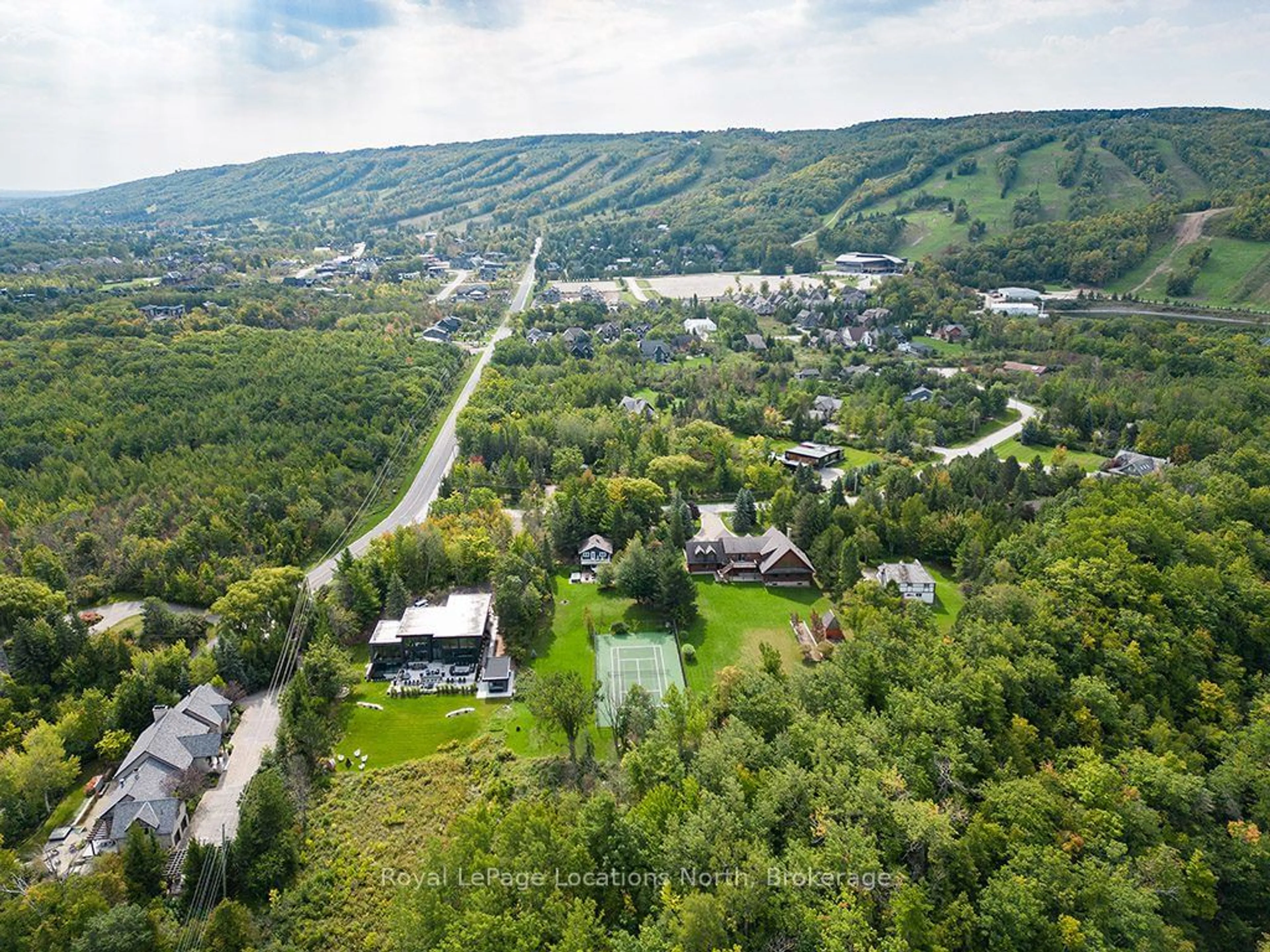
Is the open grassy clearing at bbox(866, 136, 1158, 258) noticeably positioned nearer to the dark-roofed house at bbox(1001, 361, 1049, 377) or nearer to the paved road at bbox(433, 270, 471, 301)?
the dark-roofed house at bbox(1001, 361, 1049, 377)

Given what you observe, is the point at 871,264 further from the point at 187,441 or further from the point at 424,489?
the point at 187,441

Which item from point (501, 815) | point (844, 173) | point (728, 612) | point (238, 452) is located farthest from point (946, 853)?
point (844, 173)

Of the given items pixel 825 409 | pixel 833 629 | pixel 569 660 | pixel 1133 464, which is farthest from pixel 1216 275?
pixel 569 660

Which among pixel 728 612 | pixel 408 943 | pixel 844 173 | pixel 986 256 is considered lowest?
pixel 728 612

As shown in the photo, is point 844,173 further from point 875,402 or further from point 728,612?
point 728,612

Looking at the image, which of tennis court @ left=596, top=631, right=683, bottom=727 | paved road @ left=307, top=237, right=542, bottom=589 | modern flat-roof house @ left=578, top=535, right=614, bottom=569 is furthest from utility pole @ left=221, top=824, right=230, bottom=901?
modern flat-roof house @ left=578, top=535, right=614, bottom=569

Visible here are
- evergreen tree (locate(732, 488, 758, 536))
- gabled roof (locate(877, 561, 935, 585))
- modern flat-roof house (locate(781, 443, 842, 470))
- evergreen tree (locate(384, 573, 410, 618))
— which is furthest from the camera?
modern flat-roof house (locate(781, 443, 842, 470))
